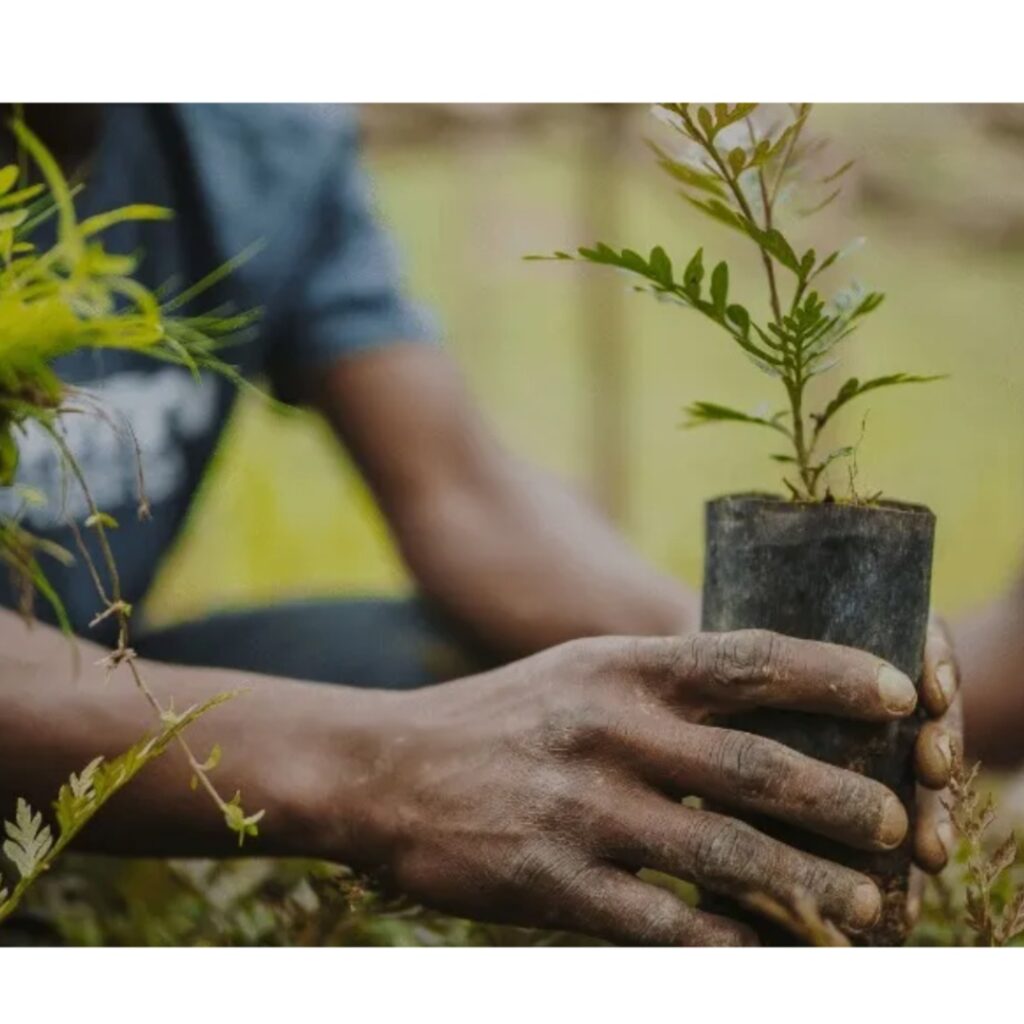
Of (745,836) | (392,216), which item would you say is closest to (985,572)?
(745,836)

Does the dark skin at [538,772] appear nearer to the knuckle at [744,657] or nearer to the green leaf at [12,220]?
the knuckle at [744,657]

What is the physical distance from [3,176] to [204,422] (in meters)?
0.57

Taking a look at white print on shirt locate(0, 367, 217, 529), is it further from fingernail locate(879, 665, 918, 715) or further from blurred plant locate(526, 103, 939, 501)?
fingernail locate(879, 665, 918, 715)

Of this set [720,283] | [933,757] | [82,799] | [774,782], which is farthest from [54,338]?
[933,757]

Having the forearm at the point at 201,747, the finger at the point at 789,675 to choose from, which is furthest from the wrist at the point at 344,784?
the finger at the point at 789,675

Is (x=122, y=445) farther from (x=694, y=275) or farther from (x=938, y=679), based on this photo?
(x=938, y=679)

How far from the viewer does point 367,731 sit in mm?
1002

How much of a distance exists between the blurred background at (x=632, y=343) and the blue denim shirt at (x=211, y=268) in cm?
4

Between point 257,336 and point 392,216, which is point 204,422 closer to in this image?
point 257,336

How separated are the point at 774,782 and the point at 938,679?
15cm

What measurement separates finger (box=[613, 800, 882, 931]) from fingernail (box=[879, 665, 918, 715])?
0.12 metres

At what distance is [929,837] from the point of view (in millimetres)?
948

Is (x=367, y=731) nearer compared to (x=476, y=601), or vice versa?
(x=367, y=731)

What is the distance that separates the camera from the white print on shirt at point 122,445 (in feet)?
3.91
